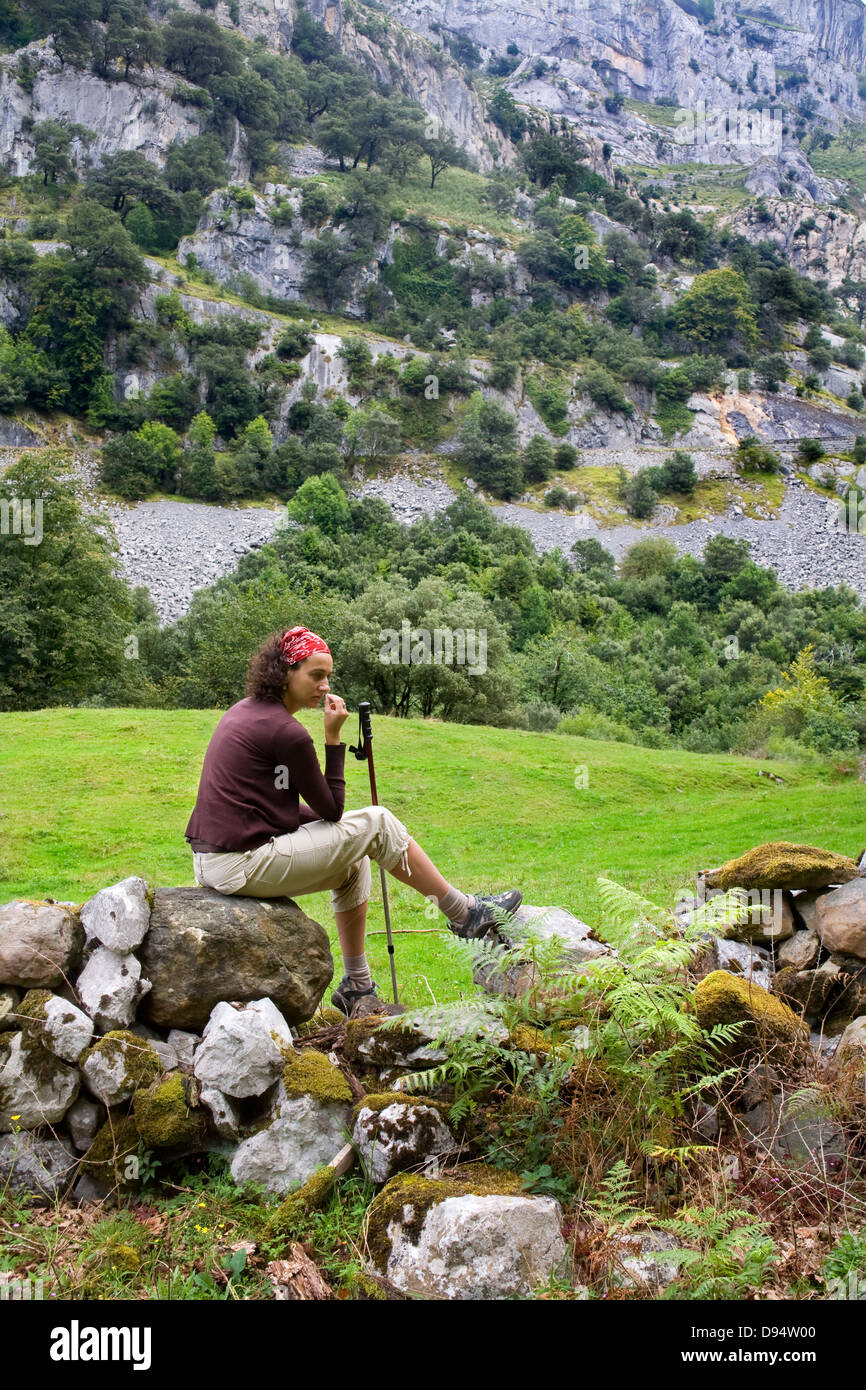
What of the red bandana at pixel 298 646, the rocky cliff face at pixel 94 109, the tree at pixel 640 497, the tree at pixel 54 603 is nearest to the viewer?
the red bandana at pixel 298 646

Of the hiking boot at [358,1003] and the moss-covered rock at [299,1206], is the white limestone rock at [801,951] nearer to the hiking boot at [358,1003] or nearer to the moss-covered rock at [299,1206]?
the hiking boot at [358,1003]

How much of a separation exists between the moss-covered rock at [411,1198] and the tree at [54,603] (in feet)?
91.8

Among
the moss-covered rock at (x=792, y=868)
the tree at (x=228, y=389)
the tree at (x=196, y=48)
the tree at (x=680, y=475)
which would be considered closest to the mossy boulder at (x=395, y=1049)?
the moss-covered rock at (x=792, y=868)

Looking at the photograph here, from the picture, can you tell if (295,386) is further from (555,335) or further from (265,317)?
(555,335)

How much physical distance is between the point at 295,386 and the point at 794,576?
6563cm

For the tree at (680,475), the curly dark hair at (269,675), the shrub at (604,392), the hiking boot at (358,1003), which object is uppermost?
the shrub at (604,392)

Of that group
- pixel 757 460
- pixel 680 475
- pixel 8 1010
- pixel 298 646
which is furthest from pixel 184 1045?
pixel 757 460

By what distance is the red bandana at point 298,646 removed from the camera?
204 inches

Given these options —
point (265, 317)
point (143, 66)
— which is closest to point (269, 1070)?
point (265, 317)

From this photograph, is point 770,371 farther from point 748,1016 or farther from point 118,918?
point 118,918

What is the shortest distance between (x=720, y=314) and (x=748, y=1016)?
163034 mm

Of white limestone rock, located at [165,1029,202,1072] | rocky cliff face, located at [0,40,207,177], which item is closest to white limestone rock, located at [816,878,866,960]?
white limestone rock, located at [165,1029,202,1072]

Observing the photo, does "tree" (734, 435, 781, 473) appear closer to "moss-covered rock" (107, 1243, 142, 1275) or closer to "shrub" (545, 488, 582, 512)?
"shrub" (545, 488, 582, 512)

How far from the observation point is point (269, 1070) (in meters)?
4.29
